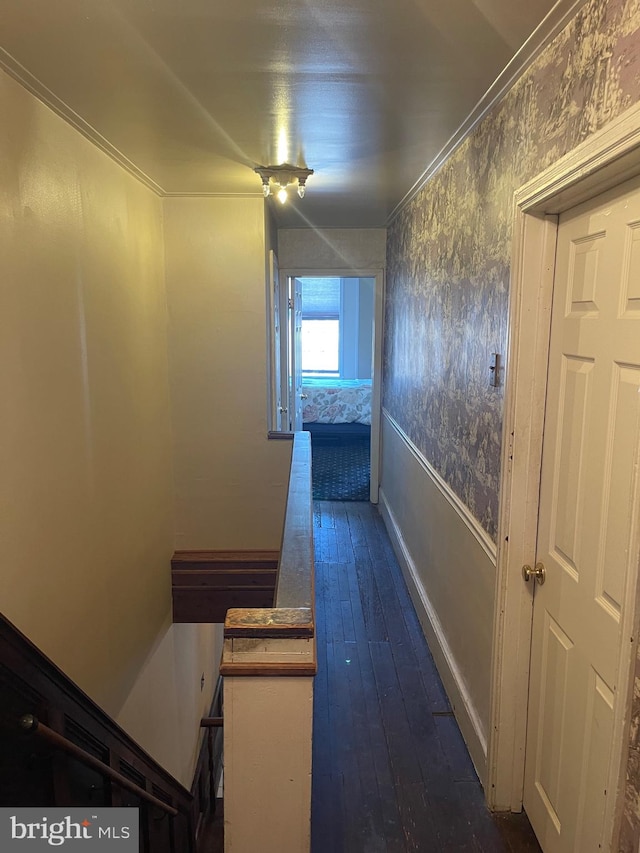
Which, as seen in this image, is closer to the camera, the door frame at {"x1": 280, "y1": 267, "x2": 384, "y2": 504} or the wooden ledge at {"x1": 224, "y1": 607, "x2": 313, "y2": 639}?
the wooden ledge at {"x1": 224, "y1": 607, "x2": 313, "y2": 639}

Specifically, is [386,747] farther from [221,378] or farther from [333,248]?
[333,248]

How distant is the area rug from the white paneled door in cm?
→ 373

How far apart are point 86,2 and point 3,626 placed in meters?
1.44

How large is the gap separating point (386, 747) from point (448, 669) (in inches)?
17.6

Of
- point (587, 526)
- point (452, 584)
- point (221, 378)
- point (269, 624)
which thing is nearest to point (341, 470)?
point (221, 378)

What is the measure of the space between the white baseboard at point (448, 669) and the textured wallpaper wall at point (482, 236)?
76 centimetres

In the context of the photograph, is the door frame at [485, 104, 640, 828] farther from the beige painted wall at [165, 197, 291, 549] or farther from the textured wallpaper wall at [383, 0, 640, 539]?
the beige painted wall at [165, 197, 291, 549]

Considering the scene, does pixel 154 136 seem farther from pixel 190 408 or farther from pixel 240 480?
pixel 240 480

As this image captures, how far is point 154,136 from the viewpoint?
2.39 meters

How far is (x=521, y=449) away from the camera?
68.9 inches

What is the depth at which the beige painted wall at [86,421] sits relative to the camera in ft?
6.07

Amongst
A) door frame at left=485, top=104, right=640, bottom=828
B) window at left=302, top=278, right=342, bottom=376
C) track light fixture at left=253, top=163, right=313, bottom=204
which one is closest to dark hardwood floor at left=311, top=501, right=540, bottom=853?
door frame at left=485, top=104, right=640, bottom=828

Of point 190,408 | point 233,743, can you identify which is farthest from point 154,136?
point 233,743

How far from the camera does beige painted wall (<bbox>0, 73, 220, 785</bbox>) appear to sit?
1850 mm
